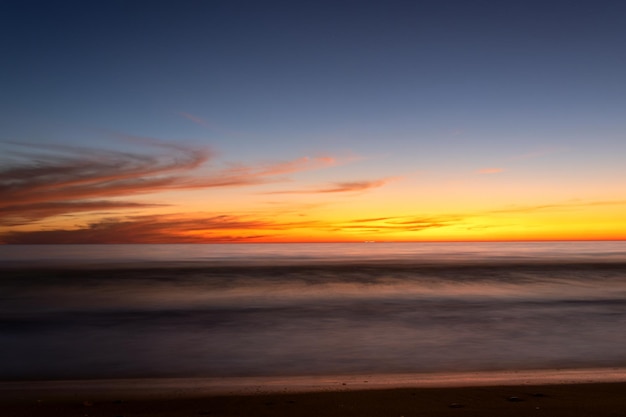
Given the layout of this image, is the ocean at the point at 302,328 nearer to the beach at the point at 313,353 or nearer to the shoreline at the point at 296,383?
the beach at the point at 313,353

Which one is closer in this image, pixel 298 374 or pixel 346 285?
pixel 298 374

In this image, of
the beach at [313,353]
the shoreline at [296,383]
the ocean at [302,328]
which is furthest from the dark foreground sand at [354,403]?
the ocean at [302,328]

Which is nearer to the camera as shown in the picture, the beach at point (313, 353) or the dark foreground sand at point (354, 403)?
the dark foreground sand at point (354, 403)

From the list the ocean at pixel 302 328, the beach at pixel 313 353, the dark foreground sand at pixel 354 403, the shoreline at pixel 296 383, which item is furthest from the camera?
the ocean at pixel 302 328

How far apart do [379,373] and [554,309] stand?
49.6 ft

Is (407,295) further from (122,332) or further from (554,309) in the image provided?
(122,332)

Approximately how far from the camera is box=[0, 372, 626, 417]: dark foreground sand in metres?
6.26

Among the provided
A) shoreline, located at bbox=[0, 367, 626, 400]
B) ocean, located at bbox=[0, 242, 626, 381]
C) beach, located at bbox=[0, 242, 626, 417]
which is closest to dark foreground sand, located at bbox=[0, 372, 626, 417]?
beach, located at bbox=[0, 242, 626, 417]

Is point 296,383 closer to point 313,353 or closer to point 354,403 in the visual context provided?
point 354,403

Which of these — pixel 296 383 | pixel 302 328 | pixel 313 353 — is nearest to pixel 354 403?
pixel 296 383

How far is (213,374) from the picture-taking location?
10.7 meters

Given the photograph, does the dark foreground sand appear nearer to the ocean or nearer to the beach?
the beach

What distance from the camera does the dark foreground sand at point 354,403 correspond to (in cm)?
626

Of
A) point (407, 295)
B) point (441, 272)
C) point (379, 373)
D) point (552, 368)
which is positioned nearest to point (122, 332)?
point (379, 373)
